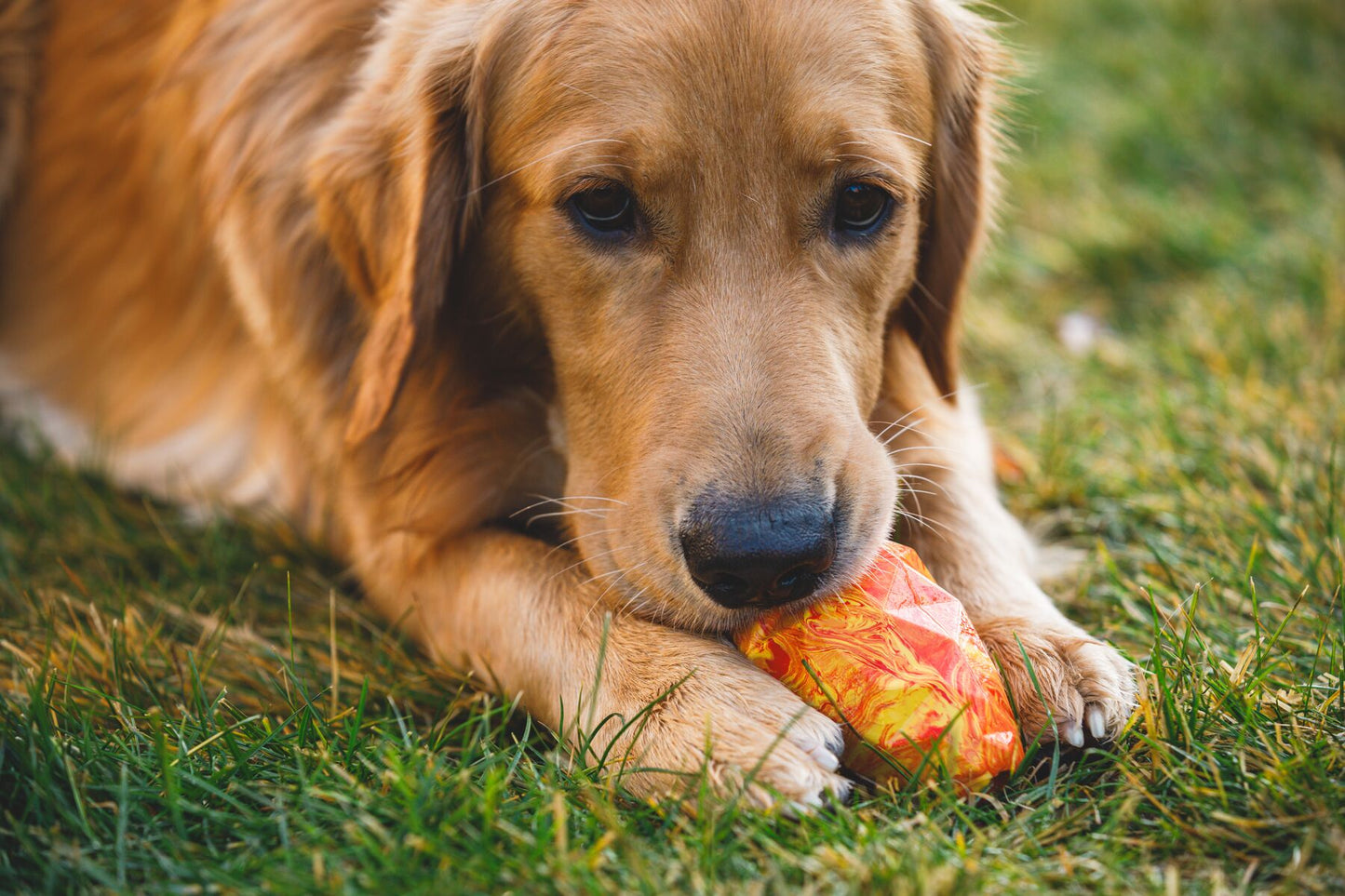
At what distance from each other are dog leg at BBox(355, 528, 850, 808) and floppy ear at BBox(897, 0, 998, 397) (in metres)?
1.08

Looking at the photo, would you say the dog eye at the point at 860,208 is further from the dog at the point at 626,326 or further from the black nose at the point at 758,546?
the black nose at the point at 758,546

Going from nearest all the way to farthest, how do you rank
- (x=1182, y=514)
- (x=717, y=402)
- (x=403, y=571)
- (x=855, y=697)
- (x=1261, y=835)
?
(x=1261, y=835) < (x=855, y=697) < (x=717, y=402) < (x=403, y=571) < (x=1182, y=514)

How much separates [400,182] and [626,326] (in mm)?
645

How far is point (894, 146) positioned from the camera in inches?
95.0

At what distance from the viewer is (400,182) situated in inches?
101

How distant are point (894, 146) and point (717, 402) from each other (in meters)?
0.71

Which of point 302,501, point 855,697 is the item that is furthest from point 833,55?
point 302,501

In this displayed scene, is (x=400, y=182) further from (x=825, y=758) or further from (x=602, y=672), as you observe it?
(x=825, y=758)

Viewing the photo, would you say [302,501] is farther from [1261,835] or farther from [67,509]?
[1261,835]

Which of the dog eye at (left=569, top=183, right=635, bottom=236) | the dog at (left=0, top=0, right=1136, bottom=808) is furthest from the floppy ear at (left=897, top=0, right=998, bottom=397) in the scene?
the dog eye at (left=569, top=183, right=635, bottom=236)

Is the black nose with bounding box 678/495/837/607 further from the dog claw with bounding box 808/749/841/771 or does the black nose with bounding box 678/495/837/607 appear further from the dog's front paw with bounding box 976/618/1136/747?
the dog's front paw with bounding box 976/618/1136/747

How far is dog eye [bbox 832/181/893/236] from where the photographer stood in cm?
236

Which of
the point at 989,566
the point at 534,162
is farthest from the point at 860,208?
the point at 989,566

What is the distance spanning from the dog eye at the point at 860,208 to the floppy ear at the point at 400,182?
2.52ft
